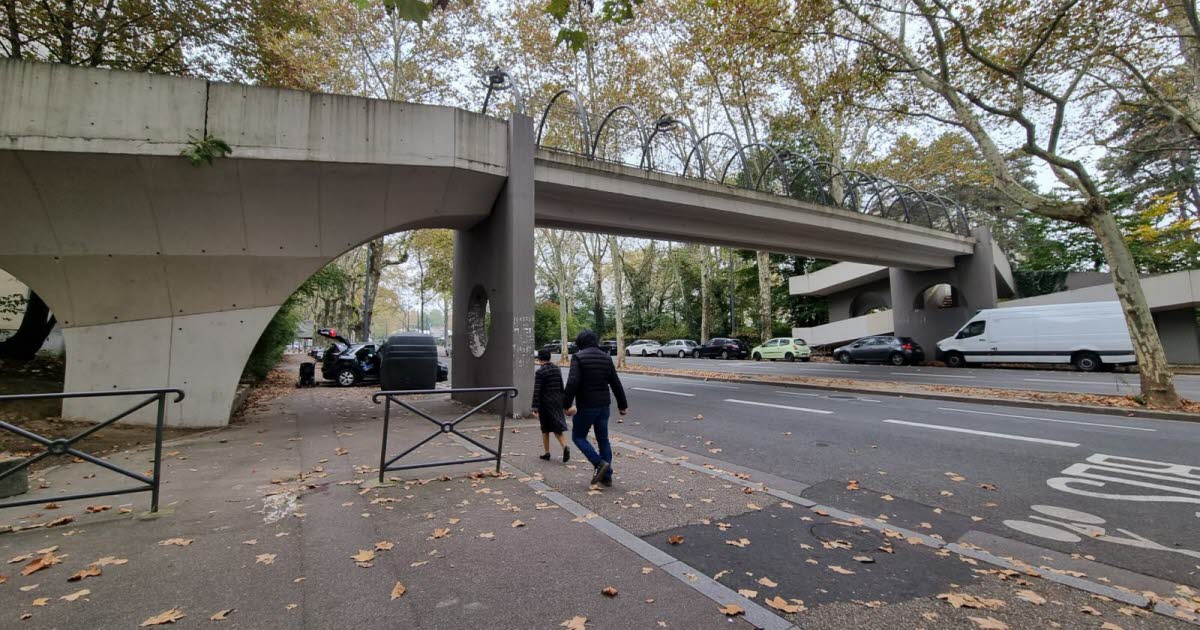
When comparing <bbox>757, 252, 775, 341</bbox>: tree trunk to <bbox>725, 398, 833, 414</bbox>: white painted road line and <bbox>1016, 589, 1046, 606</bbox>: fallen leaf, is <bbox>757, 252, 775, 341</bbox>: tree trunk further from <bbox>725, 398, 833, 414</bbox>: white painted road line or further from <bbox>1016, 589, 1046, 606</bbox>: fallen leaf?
<bbox>1016, 589, 1046, 606</bbox>: fallen leaf

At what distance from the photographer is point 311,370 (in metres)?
18.1

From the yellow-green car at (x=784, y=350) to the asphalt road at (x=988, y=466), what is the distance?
19.3m

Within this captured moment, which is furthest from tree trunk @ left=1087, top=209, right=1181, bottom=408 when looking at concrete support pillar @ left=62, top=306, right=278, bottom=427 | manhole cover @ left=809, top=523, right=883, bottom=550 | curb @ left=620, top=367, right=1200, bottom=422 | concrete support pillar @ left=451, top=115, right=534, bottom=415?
concrete support pillar @ left=62, top=306, right=278, bottom=427

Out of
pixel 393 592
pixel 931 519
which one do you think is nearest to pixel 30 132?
pixel 393 592

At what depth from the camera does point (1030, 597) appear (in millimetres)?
3131

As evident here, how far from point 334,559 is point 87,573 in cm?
153

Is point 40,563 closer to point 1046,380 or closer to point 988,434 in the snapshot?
point 988,434

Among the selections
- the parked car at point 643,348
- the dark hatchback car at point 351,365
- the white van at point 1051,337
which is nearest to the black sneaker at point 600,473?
the dark hatchback car at point 351,365

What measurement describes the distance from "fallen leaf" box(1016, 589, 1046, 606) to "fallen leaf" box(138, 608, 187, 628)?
4.95 metres

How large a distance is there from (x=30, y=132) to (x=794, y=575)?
36.0 ft

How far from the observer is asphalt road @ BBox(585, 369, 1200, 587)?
4.19m

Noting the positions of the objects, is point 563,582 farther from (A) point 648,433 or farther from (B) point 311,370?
(B) point 311,370

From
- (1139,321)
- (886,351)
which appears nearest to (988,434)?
(1139,321)

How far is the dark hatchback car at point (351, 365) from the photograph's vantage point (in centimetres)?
1831
